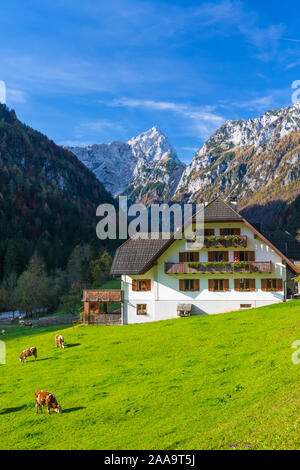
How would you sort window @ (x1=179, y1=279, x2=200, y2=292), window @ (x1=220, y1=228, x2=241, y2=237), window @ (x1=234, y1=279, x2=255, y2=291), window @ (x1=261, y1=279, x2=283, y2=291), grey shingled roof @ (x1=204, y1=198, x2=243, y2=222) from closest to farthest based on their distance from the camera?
window @ (x1=261, y1=279, x2=283, y2=291), window @ (x1=234, y1=279, x2=255, y2=291), grey shingled roof @ (x1=204, y1=198, x2=243, y2=222), window @ (x1=179, y1=279, x2=200, y2=292), window @ (x1=220, y1=228, x2=241, y2=237)

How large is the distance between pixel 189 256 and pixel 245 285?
22.5 feet

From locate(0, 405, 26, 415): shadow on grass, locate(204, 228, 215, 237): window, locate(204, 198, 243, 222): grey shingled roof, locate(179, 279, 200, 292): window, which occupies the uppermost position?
locate(204, 198, 243, 222): grey shingled roof

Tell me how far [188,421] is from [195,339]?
598 inches

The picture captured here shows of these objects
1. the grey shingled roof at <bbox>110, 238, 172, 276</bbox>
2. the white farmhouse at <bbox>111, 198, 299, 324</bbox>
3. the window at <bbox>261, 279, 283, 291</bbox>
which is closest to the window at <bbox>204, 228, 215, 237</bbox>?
the white farmhouse at <bbox>111, 198, 299, 324</bbox>

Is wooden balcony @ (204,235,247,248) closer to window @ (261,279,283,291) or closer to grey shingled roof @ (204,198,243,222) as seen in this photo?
grey shingled roof @ (204,198,243,222)

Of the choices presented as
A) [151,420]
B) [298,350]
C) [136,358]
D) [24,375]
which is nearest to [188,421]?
[151,420]

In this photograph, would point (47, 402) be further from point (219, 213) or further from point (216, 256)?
point (219, 213)

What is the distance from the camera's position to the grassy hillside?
13.5 meters

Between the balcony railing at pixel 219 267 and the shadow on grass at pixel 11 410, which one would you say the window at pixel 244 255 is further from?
the shadow on grass at pixel 11 410

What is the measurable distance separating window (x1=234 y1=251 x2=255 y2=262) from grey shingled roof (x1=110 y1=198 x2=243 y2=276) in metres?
3.79

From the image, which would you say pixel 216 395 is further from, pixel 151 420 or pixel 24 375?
pixel 24 375

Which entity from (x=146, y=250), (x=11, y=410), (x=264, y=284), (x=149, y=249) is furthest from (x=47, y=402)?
(x=264, y=284)

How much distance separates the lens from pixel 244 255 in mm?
43812

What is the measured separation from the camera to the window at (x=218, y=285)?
43.6m
